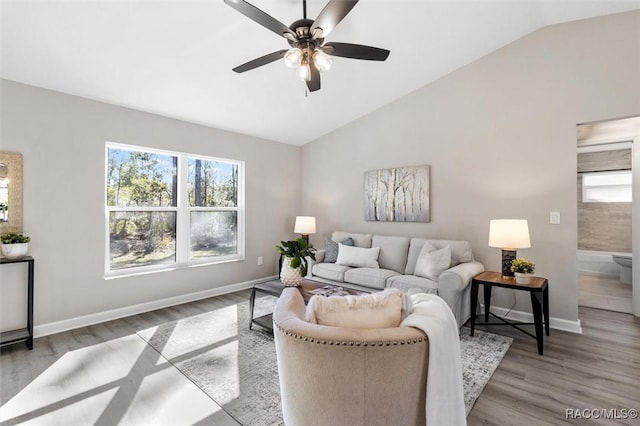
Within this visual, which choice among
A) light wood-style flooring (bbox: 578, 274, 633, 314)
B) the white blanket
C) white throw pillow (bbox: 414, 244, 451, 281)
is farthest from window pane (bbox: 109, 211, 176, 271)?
light wood-style flooring (bbox: 578, 274, 633, 314)

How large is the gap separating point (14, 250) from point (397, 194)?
4.29 m

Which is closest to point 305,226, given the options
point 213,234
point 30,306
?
point 213,234

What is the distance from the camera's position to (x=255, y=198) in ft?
16.6

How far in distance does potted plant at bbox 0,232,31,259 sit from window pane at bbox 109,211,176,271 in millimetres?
840

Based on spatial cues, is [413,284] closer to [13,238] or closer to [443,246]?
[443,246]

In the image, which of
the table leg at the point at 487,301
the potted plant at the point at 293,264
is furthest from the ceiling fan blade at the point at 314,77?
the table leg at the point at 487,301

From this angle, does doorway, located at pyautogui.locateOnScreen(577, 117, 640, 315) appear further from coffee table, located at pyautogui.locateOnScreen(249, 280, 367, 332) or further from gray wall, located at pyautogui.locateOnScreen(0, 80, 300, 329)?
gray wall, located at pyautogui.locateOnScreen(0, 80, 300, 329)

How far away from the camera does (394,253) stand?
4.05m

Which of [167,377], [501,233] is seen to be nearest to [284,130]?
[501,233]

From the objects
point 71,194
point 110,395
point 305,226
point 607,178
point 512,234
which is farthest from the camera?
point 607,178

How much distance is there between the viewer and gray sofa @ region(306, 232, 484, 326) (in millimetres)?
3047

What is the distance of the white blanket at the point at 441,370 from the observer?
1219 millimetres

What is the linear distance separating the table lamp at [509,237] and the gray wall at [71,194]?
3.83 metres

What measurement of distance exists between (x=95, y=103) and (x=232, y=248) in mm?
2588
